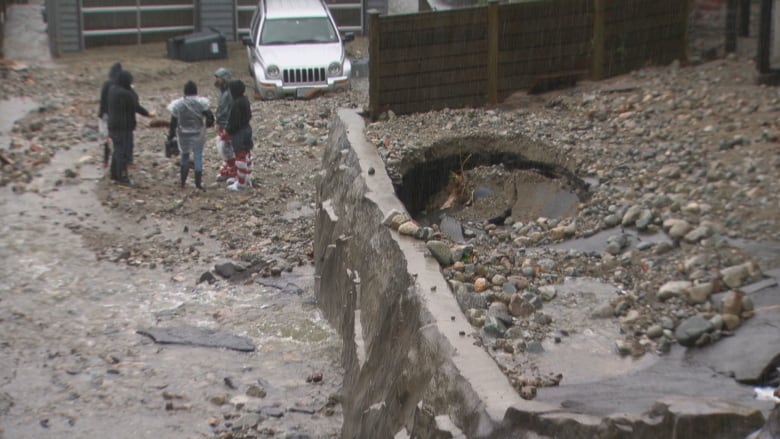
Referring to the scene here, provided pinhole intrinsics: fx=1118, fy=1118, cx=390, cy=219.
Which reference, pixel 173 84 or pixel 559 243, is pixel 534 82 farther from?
pixel 173 84

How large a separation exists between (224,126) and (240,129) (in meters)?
0.42

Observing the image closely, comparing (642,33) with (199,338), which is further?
(642,33)

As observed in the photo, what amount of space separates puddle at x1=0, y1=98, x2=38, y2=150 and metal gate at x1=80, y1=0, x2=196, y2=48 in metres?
5.19

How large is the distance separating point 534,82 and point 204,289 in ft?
16.6

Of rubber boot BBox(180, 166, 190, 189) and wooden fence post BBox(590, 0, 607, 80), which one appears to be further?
rubber boot BBox(180, 166, 190, 189)

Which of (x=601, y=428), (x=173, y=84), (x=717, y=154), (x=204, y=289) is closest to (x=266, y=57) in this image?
(x=173, y=84)

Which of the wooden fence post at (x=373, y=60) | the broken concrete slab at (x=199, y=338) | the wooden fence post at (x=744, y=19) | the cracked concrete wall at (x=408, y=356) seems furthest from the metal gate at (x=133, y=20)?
the broken concrete slab at (x=199, y=338)

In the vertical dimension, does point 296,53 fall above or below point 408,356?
above

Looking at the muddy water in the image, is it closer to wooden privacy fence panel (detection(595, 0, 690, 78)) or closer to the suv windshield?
wooden privacy fence panel (detection(595, 0, 690, 78))

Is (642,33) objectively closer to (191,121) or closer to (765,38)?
(765,38)

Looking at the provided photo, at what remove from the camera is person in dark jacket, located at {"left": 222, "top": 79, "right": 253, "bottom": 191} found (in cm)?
1429

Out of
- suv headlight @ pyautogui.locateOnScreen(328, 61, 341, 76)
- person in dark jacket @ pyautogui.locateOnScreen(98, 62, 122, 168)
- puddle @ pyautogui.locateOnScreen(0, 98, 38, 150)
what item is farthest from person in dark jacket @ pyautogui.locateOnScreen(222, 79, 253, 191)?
suv headlight @ pyautogui.locateOnScreen(328, 61, 341, 76)

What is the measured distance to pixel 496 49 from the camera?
13797 mm

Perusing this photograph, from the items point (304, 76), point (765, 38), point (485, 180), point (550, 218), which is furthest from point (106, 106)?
point (765, 38)
